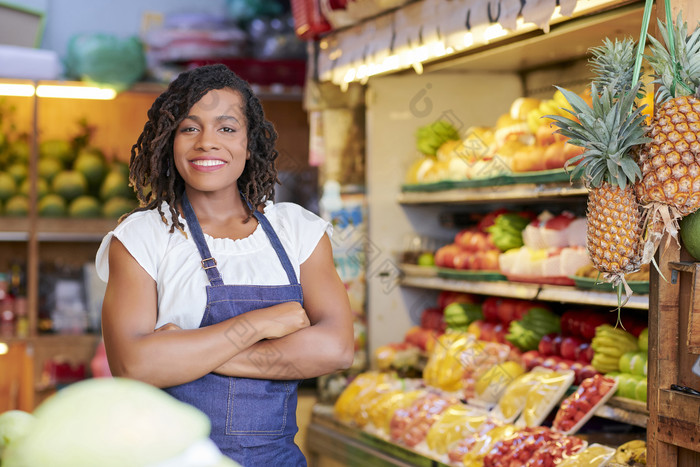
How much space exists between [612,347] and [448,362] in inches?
33.3

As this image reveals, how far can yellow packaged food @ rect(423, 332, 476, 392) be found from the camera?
11.4 feet

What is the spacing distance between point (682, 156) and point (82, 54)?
376cm

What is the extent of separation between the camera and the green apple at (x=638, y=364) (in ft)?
8.88

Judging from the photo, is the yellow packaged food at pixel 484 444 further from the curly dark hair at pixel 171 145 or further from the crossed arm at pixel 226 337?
the curly dark hair at pixel 171 145

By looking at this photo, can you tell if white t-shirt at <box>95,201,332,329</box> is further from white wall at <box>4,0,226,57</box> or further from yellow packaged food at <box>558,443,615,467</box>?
white wall at <box>4,0,226,57</box>

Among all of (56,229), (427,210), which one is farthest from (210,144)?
(56,229)

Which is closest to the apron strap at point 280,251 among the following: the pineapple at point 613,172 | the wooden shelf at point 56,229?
the pineapple at point 613,172

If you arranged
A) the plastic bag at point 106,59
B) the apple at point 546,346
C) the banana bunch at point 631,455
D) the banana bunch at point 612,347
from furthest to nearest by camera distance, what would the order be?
the plastic bag at point 106,59 → the apple at point 546,346 → the banana bunch at point 612,347 → the banana bunch at point 631,455

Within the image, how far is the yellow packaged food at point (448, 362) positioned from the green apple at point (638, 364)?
852 mm

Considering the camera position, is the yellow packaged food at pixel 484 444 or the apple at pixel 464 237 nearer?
the yellow packaged food at pixel 484 444

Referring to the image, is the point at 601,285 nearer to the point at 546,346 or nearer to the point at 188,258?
the point at 546,346

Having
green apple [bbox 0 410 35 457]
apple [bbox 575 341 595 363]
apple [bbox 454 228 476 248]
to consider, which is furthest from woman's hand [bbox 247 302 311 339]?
apple [bbox 454 228 476 248]

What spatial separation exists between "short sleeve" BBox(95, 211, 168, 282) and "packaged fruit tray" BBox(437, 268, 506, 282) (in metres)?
1.88

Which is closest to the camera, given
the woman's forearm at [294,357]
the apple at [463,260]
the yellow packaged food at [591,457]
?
the woman's forearm at [294,357]
